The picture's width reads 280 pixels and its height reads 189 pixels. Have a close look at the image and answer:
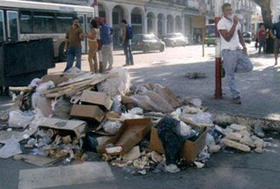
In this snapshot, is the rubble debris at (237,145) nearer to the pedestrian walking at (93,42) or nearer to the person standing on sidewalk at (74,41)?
the person standing on sidewalk at (74,41)

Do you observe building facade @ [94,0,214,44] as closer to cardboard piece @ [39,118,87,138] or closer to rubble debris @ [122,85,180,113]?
rubble debris @ [122,85,180,113]

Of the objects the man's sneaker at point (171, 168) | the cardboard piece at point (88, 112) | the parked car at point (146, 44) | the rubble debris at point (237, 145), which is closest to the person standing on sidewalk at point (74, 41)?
the cardboard piece at point (88, 112)

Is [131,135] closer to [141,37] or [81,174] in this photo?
[81,174]

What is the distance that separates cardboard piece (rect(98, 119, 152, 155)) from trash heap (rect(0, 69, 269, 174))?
0.04ft

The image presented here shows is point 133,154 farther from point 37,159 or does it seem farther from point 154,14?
point 154,14

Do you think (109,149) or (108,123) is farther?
(108,123)

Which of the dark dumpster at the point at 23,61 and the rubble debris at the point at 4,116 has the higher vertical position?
the dark dumpster at the point at 23,61

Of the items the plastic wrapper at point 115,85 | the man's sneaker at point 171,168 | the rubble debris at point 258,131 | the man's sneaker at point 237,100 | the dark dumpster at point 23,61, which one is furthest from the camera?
the dark dumpster at point 23,61

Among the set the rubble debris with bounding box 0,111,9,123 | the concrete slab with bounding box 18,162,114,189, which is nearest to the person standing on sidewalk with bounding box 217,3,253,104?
the concrete slab with bounding box 18,162,114,189

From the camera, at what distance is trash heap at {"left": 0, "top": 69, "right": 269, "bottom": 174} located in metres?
5.40

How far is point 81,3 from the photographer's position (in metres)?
34.8

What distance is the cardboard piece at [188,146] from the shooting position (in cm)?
521

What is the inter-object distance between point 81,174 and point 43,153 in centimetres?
97

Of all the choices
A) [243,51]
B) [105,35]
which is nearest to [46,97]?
[243,51]
